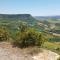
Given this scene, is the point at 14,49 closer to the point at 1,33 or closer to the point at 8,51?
the point at 8,51

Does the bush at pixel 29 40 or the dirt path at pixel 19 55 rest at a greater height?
the bush at pixel 29 40

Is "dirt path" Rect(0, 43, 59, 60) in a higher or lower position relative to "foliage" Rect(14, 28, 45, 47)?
lower

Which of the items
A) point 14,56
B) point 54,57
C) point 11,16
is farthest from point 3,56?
point 11,16

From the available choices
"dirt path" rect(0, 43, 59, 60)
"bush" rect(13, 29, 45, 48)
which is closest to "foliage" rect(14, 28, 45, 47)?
"bush" rect(13, 29, 45, 48)

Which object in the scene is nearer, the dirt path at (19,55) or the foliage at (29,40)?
the dirt path at (19,55)

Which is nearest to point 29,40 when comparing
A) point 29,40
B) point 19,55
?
point 29,40

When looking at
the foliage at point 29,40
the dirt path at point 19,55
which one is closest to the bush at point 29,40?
the foliage at point 29,40

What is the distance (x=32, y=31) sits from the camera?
19.0m

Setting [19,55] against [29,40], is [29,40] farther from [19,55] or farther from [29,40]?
[19,55]

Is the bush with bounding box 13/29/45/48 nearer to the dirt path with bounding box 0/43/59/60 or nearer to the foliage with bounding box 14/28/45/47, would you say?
the foliage with bounding box 14/28/45/47

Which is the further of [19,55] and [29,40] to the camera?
[29,40]

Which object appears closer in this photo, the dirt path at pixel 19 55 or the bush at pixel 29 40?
the dirt path at pixel 19 55

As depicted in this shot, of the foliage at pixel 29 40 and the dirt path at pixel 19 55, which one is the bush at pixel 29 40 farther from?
the dirt path at pixel 19 55

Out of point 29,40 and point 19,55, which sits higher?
point 29,40
